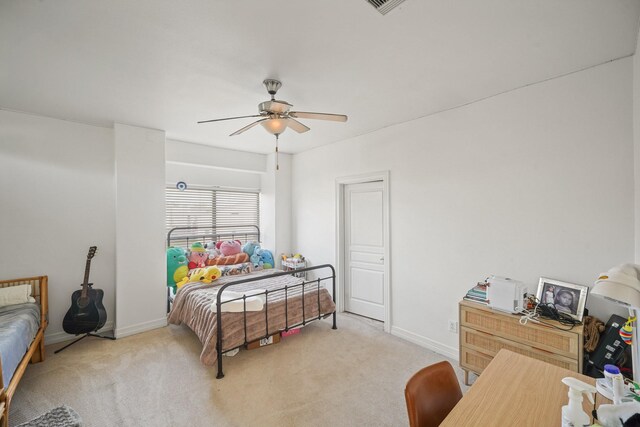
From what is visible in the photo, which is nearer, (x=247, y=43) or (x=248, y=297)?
(x=247, y=43)

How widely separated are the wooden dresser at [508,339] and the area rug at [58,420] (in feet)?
9.51

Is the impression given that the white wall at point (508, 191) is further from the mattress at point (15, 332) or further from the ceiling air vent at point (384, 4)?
the mattress at point (15, 332)

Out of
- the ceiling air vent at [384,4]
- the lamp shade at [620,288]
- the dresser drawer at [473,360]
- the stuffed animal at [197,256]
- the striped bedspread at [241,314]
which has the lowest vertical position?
the dresser drawer at [473,360]

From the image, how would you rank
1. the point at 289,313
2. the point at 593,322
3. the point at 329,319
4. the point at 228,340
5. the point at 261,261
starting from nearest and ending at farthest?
the point at 593,322 → the point at 228,340 → the point at 289,313 → the point at 329,319 → the point at 261,261

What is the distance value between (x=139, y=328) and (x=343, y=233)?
9.69 ft

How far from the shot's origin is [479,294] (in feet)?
7.75

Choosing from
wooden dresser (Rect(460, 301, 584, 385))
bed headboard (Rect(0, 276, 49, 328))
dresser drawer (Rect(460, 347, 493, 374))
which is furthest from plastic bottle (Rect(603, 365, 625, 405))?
bed headboard (Rect(0, 276, 49, 328))

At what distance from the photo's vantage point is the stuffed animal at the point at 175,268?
374 centimetres

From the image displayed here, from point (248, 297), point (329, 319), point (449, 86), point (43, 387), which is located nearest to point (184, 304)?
point (248, 297)

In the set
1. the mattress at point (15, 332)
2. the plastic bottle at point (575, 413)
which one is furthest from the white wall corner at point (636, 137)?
the mattress at point (15, 332)

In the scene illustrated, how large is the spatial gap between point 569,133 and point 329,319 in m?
3.25

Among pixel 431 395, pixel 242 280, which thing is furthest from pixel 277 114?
pixel 431 395

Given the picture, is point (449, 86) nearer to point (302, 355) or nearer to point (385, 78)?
point (385, 78)

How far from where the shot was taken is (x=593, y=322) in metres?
1.91
